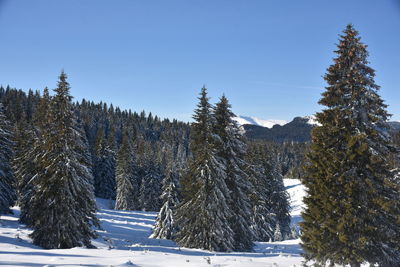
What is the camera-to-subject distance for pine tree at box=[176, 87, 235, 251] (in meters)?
21.9

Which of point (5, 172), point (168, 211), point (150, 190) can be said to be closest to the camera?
point (5, 172)

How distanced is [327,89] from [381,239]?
7.18 m

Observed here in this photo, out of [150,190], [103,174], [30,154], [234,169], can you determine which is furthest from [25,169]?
[103,174]

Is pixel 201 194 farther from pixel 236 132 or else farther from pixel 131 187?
pixel 131 187

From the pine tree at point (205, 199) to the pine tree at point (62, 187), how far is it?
655 centimetres

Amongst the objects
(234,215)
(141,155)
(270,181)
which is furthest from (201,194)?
(141,155)

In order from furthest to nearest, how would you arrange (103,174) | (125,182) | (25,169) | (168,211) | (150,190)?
(103,174)
(150,190)
(125,182)
(168,211)
(25,169)

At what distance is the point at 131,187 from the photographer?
2322 inches

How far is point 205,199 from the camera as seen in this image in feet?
74.1

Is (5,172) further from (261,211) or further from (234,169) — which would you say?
(261,211)

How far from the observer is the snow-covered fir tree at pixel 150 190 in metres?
61.5

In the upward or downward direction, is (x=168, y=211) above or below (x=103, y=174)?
below

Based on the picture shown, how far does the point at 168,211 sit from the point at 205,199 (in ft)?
41.6

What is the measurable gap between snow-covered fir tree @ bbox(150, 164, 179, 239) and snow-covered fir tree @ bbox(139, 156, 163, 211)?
25.4 meters
